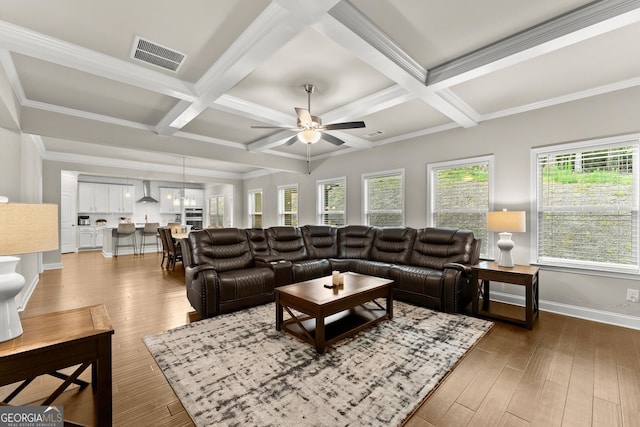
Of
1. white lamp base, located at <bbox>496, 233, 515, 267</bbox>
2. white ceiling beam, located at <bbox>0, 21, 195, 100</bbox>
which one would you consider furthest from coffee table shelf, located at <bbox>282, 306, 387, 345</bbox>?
white ceiling beam, located at <bbox>0, 21, 195, 100</bbox>

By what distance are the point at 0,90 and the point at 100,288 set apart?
3.36 metres

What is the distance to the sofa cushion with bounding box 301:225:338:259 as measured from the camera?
5.19m

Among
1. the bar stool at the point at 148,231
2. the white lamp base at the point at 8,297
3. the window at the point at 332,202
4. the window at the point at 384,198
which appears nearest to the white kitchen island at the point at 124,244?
the bar stool at the point at 148,231

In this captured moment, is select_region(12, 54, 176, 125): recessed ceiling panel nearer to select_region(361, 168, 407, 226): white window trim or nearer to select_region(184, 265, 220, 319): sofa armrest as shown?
select_region(184, 265, 220, 319): sofa armrest

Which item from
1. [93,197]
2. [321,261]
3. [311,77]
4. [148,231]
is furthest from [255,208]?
[311,77]

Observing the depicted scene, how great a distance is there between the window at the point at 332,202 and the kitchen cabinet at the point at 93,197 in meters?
7.83

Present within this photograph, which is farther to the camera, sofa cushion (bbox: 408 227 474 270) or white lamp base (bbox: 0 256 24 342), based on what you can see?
sofa cushion (bbox: 408 227 474 270)

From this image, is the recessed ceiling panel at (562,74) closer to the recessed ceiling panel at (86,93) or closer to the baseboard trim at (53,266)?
the recessed ceiling panel at (86,93)

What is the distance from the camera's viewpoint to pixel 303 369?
225cm

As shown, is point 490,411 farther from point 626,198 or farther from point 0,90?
point 0,90

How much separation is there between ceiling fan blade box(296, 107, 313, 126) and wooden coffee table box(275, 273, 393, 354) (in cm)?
184

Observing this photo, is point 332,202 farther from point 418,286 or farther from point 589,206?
point 589,206

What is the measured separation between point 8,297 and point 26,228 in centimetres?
34

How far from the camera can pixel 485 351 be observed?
8.48 feet
